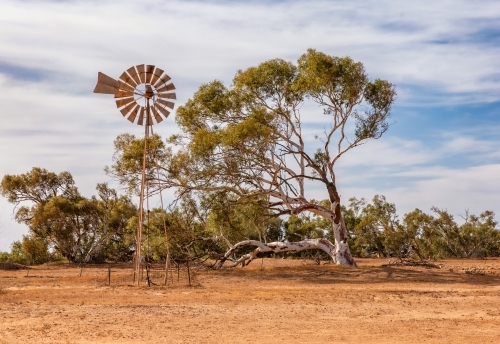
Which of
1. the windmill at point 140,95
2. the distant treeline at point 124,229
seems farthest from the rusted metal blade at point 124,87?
the distant treeline at point 124,229

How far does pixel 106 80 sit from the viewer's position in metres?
22.2

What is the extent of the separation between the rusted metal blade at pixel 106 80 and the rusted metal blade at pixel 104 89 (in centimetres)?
9

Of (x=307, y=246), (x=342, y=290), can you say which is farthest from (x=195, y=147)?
(x=342, y=290)

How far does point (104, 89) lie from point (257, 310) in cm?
1011

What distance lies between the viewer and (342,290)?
66.0 feet

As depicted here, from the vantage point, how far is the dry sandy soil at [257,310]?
12016mm

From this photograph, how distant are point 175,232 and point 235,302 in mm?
13347

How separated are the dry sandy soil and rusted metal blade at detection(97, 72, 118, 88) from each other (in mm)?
6259

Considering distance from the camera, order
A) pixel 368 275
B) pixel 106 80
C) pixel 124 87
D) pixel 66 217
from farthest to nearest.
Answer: pixel 66 217 < pixel 368 275 < pixel 124 87 < pixel 106 80

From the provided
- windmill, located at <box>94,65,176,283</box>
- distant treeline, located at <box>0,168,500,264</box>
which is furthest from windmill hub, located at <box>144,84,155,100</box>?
distant treeline, located at <box>0,168,500,264</box>

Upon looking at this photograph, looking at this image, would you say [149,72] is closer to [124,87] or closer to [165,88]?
[165,88]

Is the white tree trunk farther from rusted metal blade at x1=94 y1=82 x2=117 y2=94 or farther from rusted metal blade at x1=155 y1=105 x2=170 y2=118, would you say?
rusted metal blade at x1=94 y1=82 x2=117 y2=94

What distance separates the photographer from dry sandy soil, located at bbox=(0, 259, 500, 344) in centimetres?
1202

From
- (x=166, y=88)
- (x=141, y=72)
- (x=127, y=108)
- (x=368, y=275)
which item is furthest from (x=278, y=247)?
(x=141, y=72)
